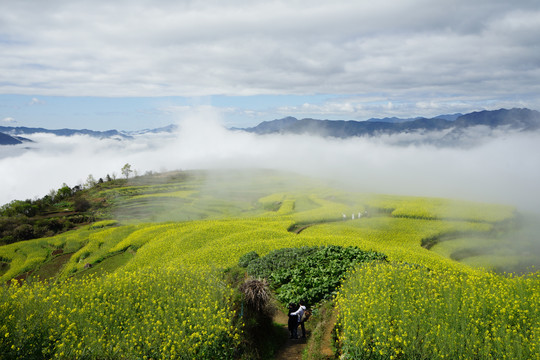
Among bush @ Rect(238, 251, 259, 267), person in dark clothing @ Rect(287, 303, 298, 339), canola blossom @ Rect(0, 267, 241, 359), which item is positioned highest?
canola blossom @ Rect(0, 267, 241, 359)

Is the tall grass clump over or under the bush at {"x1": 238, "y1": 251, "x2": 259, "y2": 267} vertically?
over

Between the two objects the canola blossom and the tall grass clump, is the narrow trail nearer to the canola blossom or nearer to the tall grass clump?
the tall grass clump

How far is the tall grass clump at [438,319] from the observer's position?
12.3m

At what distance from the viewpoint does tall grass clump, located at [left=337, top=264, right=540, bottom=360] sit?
12.3 metres

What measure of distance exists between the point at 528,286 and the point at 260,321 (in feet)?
43.6

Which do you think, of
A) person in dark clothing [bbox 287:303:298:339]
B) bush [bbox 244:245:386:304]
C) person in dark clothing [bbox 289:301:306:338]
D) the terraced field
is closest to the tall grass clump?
the terraced field

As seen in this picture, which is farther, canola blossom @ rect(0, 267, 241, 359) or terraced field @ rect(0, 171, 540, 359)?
canola blossom @ rect(0, 267, 241, 359)

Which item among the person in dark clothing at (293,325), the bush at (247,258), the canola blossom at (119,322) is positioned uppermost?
the canola blossom at (119,322)

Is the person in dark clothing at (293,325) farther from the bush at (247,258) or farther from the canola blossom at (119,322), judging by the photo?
the bush at (247,258)

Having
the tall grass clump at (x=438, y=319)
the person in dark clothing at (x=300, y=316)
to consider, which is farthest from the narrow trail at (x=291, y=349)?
the tall grass clump at (x=438, y=319)

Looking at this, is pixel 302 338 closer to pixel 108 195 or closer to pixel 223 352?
pixel 223 352

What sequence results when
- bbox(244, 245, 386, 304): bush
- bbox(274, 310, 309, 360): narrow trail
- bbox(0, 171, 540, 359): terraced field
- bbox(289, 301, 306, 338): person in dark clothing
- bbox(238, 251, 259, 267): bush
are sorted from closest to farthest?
1. bbox(0, 171, 540, 359): terraced field
2. bbox(274, 310, 309, 360): narrow trail
3. bbox(289, 301, 306, 338): person in dark clothing
4. bbox(244, 245, 386, 304): bush
5. bbox(238, 251, 259, 267): bush

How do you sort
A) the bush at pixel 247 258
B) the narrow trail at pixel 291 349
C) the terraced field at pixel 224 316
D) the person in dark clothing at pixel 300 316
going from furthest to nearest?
the bush at pixel 247 258 < the person in dark clothing at pixel 300 316 < the narrow trail at pixel 291 349 < the terraced field at pixel 224 316

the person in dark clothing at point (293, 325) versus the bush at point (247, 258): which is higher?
the person in dark clothing at point (293, 325)
